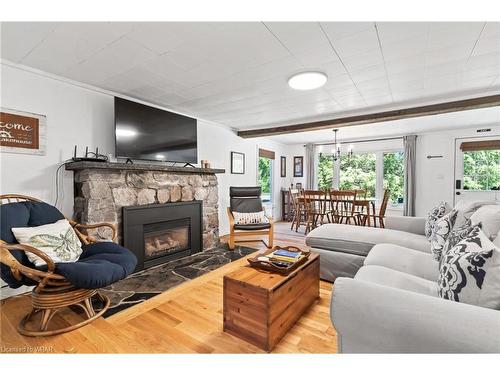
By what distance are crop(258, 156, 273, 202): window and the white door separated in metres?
3.89

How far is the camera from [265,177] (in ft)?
19.9

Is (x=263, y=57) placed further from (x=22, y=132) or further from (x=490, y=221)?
(x=22, y=132)

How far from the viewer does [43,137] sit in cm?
232

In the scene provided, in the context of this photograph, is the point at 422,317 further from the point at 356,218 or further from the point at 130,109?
the point at 356,218

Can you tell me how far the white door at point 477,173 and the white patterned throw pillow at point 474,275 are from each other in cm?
485

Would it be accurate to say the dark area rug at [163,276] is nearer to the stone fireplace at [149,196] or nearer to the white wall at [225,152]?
the stone fireplace at [149,196]

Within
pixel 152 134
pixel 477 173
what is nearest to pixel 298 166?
pixel 477 173

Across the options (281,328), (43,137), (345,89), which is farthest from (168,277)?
(345,89)

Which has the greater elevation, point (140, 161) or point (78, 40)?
point (78, 40)

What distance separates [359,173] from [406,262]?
4.55m

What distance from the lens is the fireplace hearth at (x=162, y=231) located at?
8.98 ft

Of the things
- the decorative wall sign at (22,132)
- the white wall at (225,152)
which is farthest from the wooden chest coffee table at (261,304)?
the white wall at (225,152)

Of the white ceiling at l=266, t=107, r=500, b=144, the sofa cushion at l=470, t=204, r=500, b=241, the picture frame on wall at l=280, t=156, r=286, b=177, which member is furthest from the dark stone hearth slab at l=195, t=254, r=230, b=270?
the picture frame on wall at l=280, t=156, r=286, b=177
